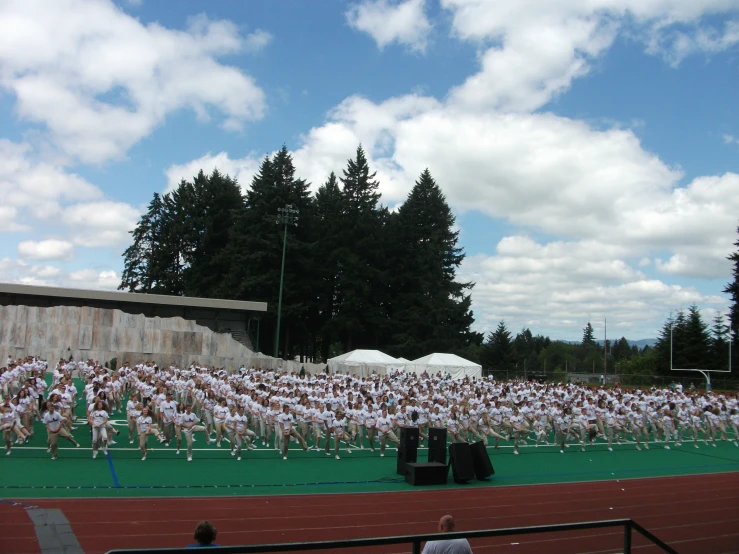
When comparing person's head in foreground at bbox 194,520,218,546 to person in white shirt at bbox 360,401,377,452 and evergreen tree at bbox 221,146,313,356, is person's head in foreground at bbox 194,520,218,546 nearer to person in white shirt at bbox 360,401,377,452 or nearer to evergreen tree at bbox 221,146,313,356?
person in white shirt at bbox 360,401,377,452

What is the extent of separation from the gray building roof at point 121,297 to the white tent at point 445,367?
16.6 m

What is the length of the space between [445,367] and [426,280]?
21.9 metres

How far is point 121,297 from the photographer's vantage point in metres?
49.2

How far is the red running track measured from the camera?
10.0 m

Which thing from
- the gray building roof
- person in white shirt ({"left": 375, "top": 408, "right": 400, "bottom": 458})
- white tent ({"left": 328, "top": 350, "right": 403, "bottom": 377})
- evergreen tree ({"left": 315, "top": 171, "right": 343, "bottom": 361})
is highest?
evergreen tree ({"left": 315, "top": 171, "right": 343, "bottom": 361})

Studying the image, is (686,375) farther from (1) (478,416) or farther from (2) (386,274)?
(1) (478,416)

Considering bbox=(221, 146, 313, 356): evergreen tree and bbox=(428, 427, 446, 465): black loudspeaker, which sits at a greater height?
bbox=(221, 146, 313, 356): evergreen tree

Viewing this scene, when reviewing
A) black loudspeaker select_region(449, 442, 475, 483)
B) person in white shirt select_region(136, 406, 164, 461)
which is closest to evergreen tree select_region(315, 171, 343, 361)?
person in white shirt select_region(136, 406, 164, 461)

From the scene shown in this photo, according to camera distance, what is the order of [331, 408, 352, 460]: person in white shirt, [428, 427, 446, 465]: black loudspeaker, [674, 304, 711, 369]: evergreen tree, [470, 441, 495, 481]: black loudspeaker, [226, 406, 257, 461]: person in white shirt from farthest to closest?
1. [674, 304, 711, 369]: evergreen tree
2. [331, 408, 352, 460]: person in white shirt
3. [226, 406, 257, 461]: person in white shirt
4. [428, 427, 446, 465]: black loudspeaker
5. [470, 441, 495, 481]: black loudspeaker

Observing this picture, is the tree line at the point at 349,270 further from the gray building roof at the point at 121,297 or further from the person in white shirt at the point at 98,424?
the person in white shirt at the point at 98,424

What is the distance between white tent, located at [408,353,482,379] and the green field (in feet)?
62.9

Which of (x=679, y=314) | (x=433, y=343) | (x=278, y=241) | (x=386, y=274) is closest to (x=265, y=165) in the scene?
(x=278, y=241)

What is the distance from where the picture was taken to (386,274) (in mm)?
63438

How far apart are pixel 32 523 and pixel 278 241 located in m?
50.8
